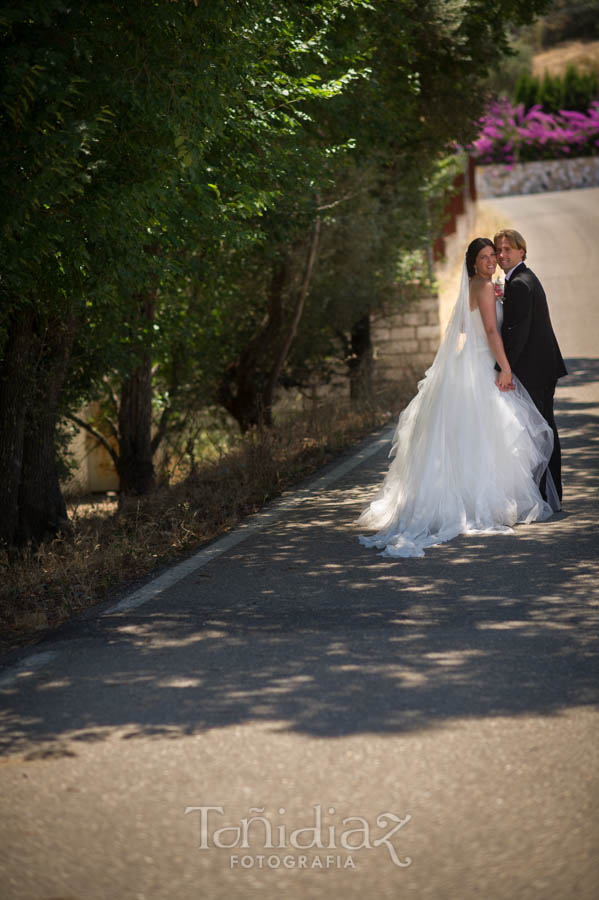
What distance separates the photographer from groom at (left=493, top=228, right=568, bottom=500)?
8.71 metres

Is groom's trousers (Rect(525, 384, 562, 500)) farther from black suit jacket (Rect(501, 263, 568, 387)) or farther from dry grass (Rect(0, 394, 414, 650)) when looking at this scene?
dry grass (Rect(0, 394, 414, 650))

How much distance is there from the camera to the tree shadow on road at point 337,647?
4.71m

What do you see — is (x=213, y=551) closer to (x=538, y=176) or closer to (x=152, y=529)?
(x=152, y=529)

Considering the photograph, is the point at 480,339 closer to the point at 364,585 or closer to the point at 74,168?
the point at 364,585

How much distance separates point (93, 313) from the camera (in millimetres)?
10648

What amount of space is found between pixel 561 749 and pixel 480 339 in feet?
16.2

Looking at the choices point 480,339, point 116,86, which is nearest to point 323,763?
point 116,86

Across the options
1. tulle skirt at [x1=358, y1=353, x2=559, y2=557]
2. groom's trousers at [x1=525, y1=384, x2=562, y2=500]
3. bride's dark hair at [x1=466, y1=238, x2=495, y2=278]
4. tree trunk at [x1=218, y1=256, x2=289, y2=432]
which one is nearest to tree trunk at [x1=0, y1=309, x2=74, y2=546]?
tulle skirt at [x1=358, y1=353, x2=559, y2=557]

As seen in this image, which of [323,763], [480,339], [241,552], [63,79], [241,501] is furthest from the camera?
Answer: [241,501]

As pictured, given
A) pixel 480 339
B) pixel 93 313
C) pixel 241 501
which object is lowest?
pixel 241 501

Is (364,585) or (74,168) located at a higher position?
(74,168)

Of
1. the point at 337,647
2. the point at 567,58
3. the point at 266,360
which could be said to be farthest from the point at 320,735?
the point at 567,58

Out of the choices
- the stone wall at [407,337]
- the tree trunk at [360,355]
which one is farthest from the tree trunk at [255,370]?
the stone wall at [407,337]

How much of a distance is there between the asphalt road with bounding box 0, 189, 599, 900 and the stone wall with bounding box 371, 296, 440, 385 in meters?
13.6
